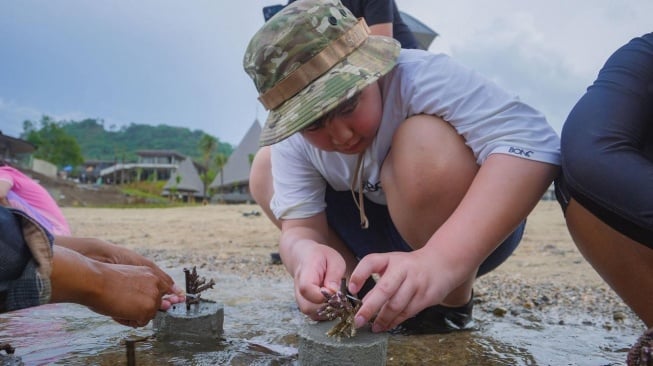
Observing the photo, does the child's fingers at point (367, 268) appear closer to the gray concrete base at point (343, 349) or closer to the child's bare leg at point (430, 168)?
the gray concrete base at point (343, 349)

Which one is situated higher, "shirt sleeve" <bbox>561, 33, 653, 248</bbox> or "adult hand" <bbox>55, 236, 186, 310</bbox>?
"shirt sleeve" <bbox>561, 33, 653, 248</bbox>

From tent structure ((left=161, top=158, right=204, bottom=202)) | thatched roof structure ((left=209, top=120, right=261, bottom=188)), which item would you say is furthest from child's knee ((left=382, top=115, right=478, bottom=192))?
tent structure ((left=161, top=158, right=204, bottom=202))

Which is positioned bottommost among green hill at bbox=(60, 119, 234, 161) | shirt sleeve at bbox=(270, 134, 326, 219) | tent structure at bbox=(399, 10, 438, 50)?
shirt sleeve at bbox=(270, 134, 326, 219)

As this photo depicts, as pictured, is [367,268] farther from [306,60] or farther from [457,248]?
[306,60]

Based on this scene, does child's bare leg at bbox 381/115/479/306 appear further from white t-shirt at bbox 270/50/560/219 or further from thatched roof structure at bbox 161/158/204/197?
thatched roof structure at bbox 161/158/204/197

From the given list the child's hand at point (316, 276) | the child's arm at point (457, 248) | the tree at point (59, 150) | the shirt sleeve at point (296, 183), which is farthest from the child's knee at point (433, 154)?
the tree at point (59, 150)

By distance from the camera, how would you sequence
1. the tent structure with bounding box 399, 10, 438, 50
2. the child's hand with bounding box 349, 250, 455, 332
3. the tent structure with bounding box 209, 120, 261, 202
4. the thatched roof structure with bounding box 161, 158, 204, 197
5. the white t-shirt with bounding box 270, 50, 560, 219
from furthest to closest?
the thatched roof structure with bounding box 161, 158, 204, 197 → the tent structure with bounding box 209, 120, 261, 202 → the tent structure with bounding box 399, 10, 438, 50 → the white t-shirt with bounding box 270, 50, 560, 219 → the child's hand with bounding box 349, 250, 455, 332

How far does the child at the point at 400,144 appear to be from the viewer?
4.29 feet

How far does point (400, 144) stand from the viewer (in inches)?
62.4

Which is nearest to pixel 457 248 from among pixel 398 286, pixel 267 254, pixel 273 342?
pixel 398 286

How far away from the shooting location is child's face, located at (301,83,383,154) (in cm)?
145

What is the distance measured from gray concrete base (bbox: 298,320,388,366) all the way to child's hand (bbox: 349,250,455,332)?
49 mm

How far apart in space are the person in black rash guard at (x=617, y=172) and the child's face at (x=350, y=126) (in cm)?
50

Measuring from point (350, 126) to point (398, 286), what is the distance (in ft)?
1.55
